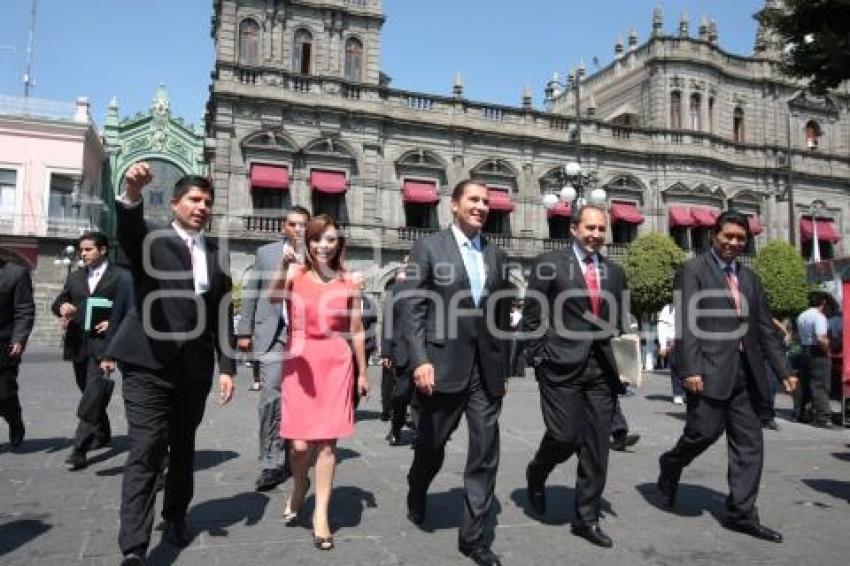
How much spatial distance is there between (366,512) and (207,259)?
1.88m

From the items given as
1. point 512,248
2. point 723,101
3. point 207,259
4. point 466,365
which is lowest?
point 466,365

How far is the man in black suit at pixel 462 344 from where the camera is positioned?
144 inches

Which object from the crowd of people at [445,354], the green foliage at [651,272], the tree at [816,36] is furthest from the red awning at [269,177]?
the crowd of people at [445,354]

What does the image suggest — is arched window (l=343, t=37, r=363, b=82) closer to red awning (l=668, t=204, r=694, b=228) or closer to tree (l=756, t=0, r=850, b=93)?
red awning (l=668, t=204, r=694, b=228)

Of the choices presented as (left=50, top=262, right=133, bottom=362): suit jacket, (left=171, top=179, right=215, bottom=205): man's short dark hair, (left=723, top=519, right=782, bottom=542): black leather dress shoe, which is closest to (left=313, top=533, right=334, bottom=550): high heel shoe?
(left=171, top=179, right=215, bottom=205): man's short dark hair

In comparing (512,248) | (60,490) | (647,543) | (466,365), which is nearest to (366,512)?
(466,365)

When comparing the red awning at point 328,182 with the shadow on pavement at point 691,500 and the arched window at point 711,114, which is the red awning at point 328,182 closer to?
the arched window at point 711,114

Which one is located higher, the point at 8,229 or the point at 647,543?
the point at 8,229

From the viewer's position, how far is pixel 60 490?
473 centimetres

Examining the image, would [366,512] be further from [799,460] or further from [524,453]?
[799,460]

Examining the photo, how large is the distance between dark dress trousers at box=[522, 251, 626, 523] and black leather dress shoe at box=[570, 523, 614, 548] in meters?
0.04

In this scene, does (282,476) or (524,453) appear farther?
(524,453)

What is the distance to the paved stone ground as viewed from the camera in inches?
140

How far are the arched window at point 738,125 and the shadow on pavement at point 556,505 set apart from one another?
3065 centimetres
